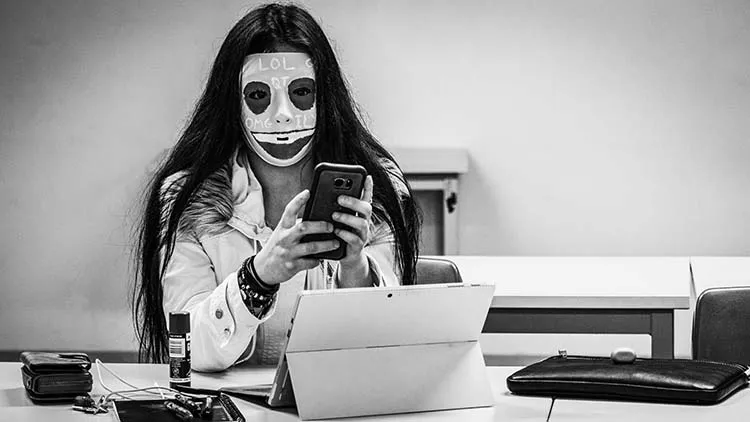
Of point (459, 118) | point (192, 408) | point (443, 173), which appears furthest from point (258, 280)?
point (459, 118)

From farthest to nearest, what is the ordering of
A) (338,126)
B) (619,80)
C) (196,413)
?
(619,80) < (338,126) < (196,413)

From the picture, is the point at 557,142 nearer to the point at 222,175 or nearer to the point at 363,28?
the point at 363,28

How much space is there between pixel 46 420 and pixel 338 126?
0.96m

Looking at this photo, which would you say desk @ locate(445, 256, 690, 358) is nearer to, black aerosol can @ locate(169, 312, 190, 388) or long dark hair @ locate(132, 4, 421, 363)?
long dark hair @ locate(132, 4, 421, 363)

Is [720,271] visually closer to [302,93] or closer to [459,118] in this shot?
[459,118]

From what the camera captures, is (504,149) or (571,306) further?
(504,149)

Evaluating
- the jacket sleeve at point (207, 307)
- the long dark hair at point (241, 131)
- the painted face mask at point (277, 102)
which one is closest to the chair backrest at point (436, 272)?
the long dark hair at point (241, 131)

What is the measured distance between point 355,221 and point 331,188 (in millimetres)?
83

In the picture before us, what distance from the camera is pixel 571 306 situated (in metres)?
3.20

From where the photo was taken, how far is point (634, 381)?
179 cm

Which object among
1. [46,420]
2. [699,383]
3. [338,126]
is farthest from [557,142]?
[46,420]


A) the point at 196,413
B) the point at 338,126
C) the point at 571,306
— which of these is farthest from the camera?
the point at 571,306

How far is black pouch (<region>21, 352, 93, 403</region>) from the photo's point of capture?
1800 millimetres

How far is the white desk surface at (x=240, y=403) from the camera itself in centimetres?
169
